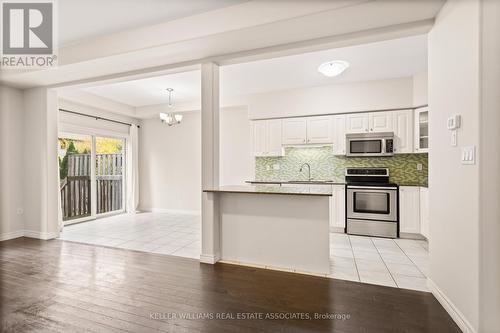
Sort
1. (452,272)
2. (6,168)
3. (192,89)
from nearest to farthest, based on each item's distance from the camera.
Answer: (452,272), (6,168), (192,89)

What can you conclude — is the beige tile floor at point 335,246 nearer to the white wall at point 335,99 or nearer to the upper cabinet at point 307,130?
the upper cabinet at point 307,130

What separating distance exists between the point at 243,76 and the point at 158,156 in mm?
3686

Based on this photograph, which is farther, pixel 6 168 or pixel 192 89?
pixel 192 89

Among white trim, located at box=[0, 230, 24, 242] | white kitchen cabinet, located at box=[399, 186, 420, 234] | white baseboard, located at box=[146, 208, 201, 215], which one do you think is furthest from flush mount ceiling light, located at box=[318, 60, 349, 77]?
white trim, located at box=[0, 230, 24, 242]

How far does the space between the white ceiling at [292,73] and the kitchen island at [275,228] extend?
201 centimetres

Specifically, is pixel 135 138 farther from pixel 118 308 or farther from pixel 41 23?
pixel 118 308

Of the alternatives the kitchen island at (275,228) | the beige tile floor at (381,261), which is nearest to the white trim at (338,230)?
the beige tile floor at (381,261)

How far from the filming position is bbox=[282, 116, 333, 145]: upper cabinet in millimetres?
4871

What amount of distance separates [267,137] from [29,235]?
471 centimetres

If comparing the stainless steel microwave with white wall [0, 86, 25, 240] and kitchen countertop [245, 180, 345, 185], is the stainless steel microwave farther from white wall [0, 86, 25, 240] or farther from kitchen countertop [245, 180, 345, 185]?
white wall [0, 86, 25, 240]

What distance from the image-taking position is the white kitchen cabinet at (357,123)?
464 cm

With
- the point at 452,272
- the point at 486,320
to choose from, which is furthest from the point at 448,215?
the point at 486,320

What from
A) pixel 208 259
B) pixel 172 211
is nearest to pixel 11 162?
A: pixel 172 211

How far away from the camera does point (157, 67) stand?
11.1 ft
